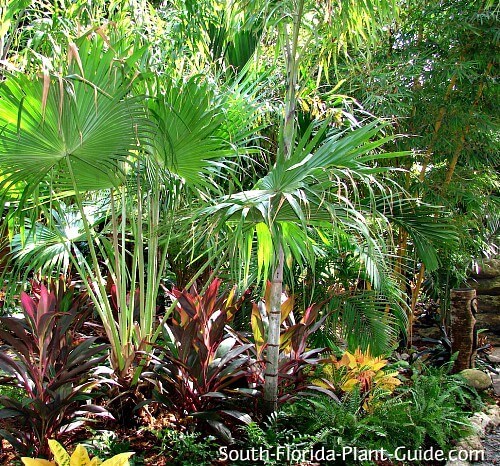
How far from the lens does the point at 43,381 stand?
2.60 m

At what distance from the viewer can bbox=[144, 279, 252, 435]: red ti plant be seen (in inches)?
107

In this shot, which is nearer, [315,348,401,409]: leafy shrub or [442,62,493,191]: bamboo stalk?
[315,348,401,409]: leafy shrub

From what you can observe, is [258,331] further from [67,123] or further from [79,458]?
[67,123]

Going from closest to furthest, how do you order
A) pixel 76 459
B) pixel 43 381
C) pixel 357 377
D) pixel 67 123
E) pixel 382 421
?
pixel 76 459 → pixel 67 123 → pixel 43 381 → pixel 382 421 → pixel 357 377

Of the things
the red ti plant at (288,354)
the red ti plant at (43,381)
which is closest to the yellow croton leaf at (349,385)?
the red ti plant at (288,354)

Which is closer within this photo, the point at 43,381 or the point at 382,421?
the point at 43,381

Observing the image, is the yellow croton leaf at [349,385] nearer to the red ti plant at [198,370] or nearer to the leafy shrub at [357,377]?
the leafy shrub at [357,377]

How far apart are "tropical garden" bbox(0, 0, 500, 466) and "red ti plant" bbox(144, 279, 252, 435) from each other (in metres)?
0.01

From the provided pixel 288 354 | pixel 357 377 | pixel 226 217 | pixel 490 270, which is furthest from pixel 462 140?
pixel 490 270

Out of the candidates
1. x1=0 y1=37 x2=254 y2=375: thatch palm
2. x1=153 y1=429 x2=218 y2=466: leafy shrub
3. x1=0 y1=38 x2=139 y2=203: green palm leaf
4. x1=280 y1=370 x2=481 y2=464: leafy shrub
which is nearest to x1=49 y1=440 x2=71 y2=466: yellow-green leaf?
x1=153 y1=429 x2=218 y2=466: leafy shrub

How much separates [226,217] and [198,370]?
97 cm

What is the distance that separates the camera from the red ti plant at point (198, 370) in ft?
8.93

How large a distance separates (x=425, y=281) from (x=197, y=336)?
3.84 m

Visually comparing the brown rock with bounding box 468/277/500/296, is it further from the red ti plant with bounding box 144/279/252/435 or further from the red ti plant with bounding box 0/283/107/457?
the red ti plant with bounding box 0/283/107/457
